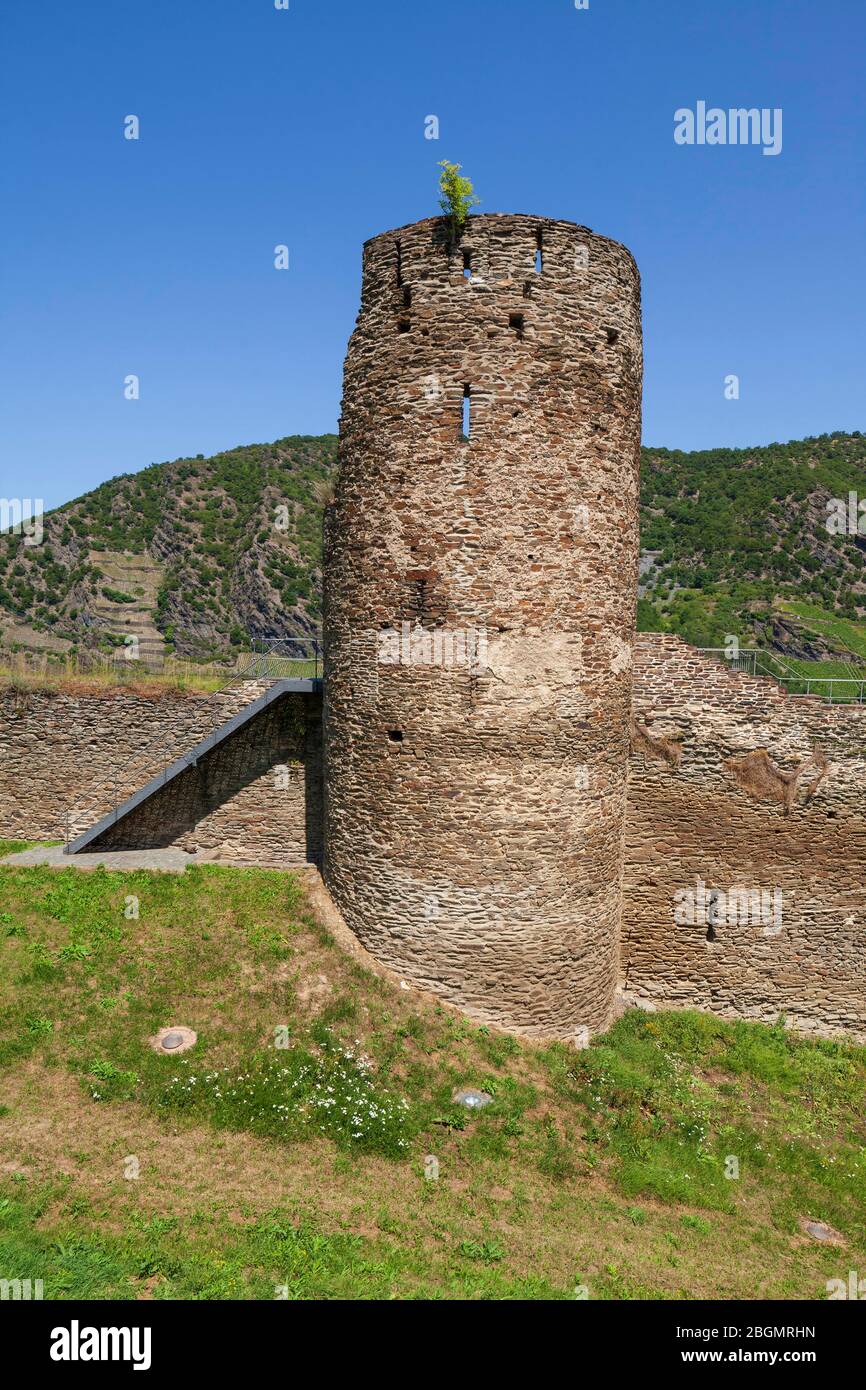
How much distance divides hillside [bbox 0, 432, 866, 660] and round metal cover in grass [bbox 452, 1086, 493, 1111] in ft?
105

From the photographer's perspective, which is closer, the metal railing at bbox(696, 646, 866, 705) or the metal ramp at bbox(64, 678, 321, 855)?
the metal railing at bbox(696, 646, 866, 705)

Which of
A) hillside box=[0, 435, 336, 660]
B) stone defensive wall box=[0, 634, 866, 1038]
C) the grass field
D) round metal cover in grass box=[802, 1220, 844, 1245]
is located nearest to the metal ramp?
the grass field

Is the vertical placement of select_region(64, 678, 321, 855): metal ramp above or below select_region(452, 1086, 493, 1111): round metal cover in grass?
above

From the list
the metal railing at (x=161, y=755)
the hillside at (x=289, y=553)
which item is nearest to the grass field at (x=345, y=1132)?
the metal railing at (x=161, y=755)

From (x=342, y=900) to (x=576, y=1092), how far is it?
15.5ft

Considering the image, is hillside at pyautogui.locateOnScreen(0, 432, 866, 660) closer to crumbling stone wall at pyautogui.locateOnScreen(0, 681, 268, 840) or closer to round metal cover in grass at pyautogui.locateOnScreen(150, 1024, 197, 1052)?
crumbling stone wall at pyautogui.locateOnScreen(0, 681, 268, 840)

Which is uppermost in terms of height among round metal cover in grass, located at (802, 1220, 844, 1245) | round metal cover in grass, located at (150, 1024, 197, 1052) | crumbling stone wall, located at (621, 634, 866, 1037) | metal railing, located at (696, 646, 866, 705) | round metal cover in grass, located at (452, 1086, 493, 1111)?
metal railing, located at (696, 646, 866, 705)

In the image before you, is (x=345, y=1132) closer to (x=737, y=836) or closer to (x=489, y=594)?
(x=489, y=594)

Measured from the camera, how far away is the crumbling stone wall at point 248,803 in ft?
49.9

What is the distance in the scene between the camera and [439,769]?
1141cm

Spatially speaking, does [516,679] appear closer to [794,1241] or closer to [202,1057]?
[202,1057]

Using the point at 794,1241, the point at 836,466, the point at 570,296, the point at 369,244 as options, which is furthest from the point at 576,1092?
the point at 836,466

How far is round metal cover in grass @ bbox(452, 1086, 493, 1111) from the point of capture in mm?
10297

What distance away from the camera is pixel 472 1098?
409 inches
